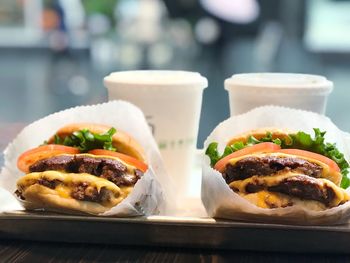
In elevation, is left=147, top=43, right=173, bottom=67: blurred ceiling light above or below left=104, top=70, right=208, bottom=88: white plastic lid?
below

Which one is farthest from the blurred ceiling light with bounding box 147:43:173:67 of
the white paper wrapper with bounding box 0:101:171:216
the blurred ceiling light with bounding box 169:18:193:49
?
the white paper wrapper with bounding box 0:101:171:216

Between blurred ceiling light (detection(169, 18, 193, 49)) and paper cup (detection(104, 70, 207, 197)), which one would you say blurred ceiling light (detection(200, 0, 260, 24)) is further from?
paper cup (detection(104, 70, 207, 197))

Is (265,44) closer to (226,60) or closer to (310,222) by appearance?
(226,60)

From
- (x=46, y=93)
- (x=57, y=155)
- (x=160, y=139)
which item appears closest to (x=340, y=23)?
(x=46, y=93)

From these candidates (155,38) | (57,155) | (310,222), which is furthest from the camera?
(155,38)

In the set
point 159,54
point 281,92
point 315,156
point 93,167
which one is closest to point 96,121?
point 93,167

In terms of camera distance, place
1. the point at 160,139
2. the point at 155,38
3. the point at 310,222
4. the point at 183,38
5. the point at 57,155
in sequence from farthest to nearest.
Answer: the point at 183,38 < the point at 155,38 < the point at 160,139 < the point at 57,155 < the point at 310,222
